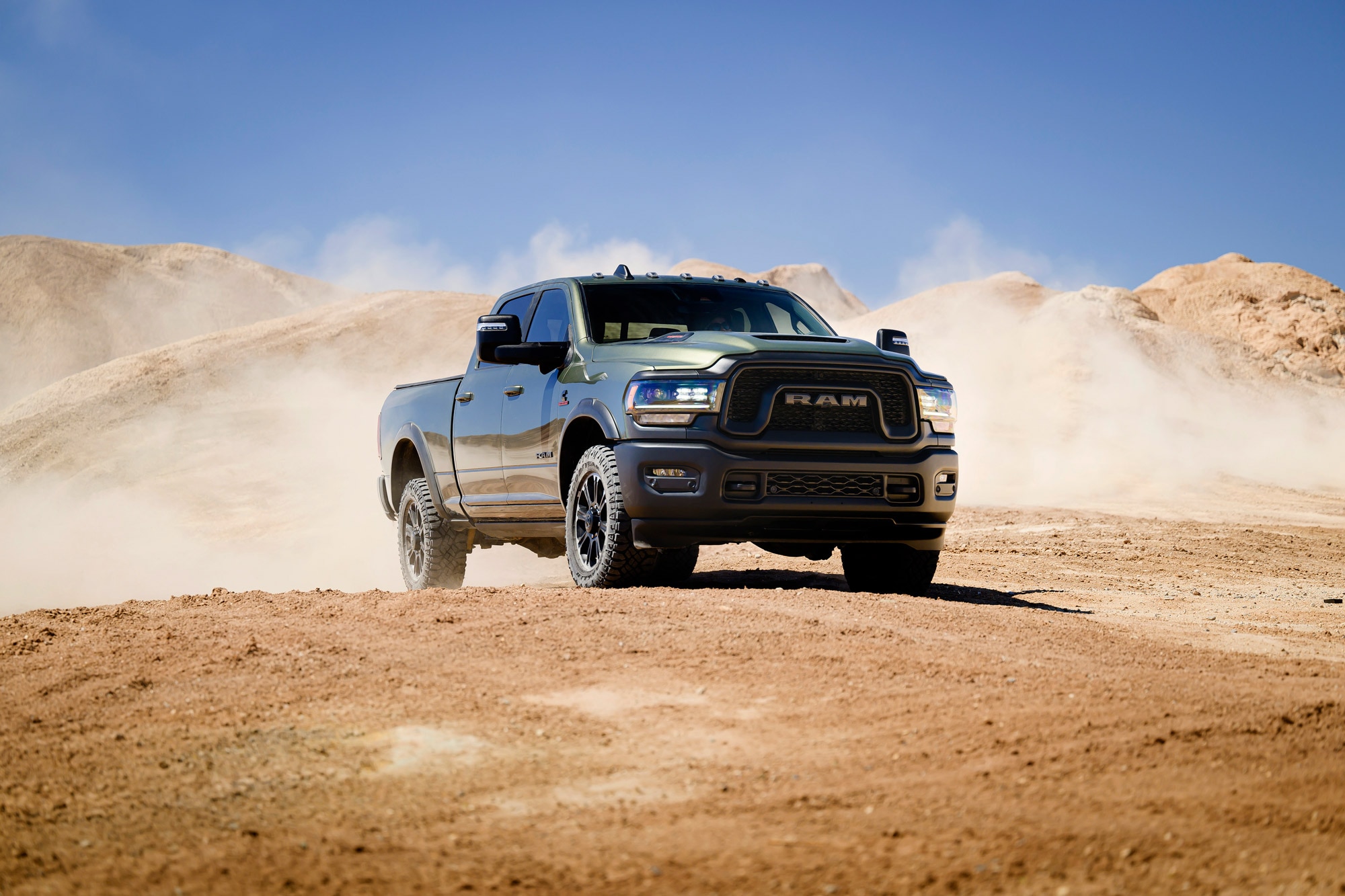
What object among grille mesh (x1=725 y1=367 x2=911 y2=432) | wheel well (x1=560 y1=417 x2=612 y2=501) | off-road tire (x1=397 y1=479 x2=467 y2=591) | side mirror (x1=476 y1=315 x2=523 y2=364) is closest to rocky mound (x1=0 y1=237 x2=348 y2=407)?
off-road tire (x1=397 y1=479 x2=467 y2=591)

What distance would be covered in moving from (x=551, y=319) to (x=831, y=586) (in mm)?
2745

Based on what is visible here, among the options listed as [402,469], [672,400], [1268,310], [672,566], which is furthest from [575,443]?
[1268,310]

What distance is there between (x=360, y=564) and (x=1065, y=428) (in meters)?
30.9

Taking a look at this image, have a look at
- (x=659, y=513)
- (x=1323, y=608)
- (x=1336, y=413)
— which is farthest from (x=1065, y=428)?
(x=659, y=513)

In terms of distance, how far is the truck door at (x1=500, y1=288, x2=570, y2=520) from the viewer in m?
8.58

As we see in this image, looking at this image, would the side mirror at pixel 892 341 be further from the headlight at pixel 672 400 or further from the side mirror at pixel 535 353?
the side mirror at pixel 535 353

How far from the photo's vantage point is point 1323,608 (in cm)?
924

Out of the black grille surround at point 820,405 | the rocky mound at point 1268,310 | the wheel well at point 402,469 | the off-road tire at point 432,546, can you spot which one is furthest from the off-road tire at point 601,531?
the rocky mound at point 1268,310

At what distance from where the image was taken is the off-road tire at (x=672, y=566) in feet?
25.9

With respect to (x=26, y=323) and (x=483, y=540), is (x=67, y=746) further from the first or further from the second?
(x=26, y=323)

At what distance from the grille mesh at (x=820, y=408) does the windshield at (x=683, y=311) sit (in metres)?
0.94

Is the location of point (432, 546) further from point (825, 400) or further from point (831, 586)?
point (825, 400)

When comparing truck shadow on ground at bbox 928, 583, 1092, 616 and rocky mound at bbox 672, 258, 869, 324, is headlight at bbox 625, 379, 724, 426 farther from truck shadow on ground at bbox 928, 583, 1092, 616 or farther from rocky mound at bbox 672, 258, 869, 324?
rocky mound at bbox 672, 258, 869, 324

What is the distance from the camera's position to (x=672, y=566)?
8.03 metres
